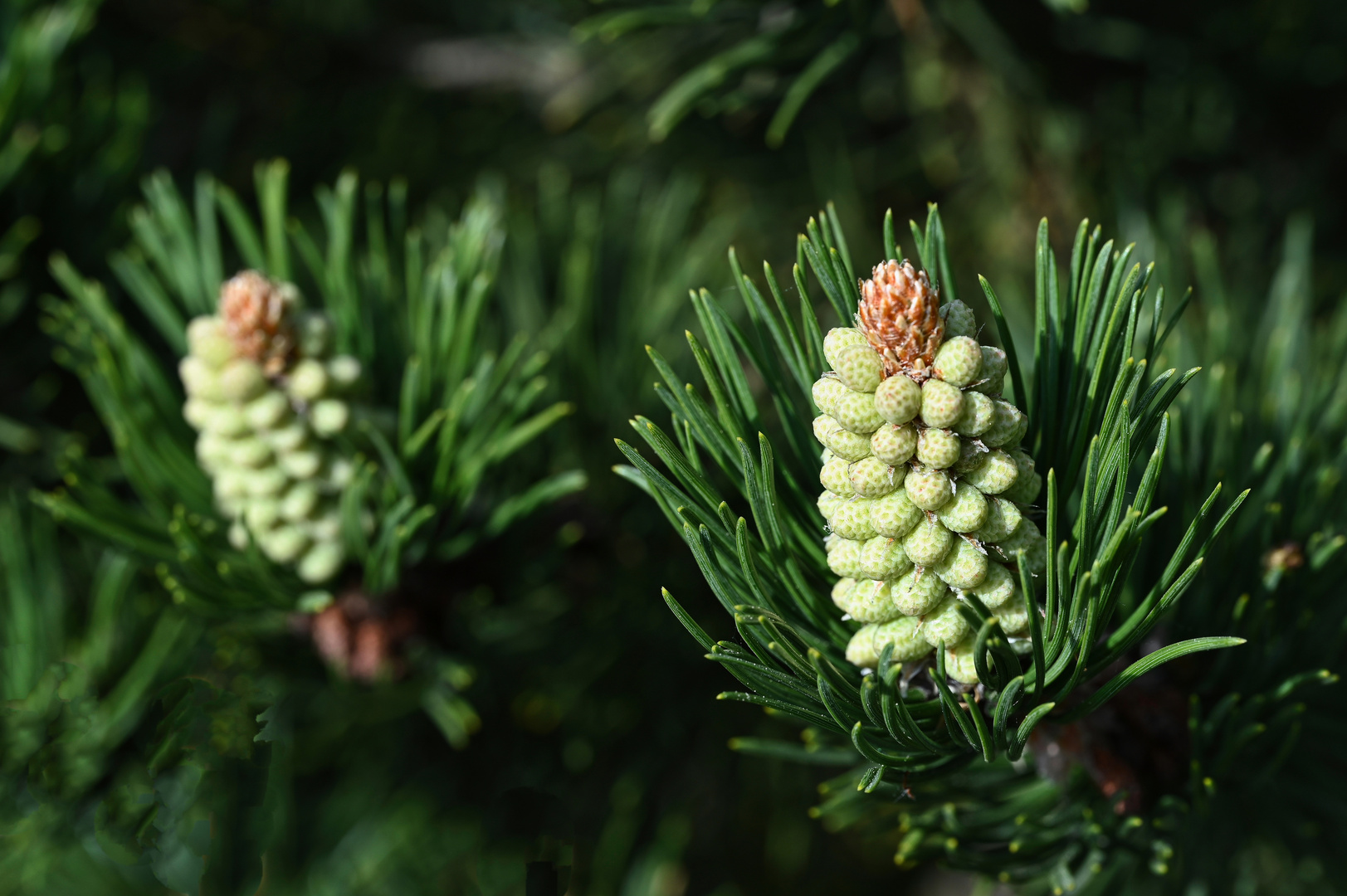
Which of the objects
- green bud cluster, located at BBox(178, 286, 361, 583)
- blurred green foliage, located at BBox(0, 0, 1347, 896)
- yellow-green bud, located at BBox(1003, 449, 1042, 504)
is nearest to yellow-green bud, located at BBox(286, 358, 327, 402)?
green bud cluster, located at BBox(178, 286, 361, 583)

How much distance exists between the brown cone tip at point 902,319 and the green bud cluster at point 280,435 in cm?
44

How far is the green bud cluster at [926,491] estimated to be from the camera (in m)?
0.53

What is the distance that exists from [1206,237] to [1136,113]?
1.22 ft

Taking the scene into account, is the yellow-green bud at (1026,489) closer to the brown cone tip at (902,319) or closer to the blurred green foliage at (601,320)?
the brown cone tip at (902,319)

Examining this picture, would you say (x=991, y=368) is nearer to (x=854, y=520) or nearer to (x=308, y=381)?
(x=854, y=520)

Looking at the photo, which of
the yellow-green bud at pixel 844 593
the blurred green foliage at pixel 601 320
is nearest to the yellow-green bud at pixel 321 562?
the blurred green foliage at pixel 601 320

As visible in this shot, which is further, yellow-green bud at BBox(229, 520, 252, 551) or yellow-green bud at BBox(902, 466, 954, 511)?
yellow-green bud at BBox(229, 520, 252, 551)

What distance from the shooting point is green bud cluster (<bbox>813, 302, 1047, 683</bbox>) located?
53 centimetres

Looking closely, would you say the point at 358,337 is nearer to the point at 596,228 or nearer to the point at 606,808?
the point at 596,228

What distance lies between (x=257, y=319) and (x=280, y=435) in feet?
0.30

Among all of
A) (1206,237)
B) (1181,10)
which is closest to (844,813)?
(1206,237)

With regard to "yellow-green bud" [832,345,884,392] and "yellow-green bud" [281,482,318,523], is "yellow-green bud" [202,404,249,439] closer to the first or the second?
"yellow-green bud" [281,482,318,523]

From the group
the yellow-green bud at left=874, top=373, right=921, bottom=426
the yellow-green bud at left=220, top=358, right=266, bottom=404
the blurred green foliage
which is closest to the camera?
the yellow-green bud at left=874, top=373, right=921, bottom=426

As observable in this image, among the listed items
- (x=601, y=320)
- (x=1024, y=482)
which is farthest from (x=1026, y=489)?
(x=601, y=320)
